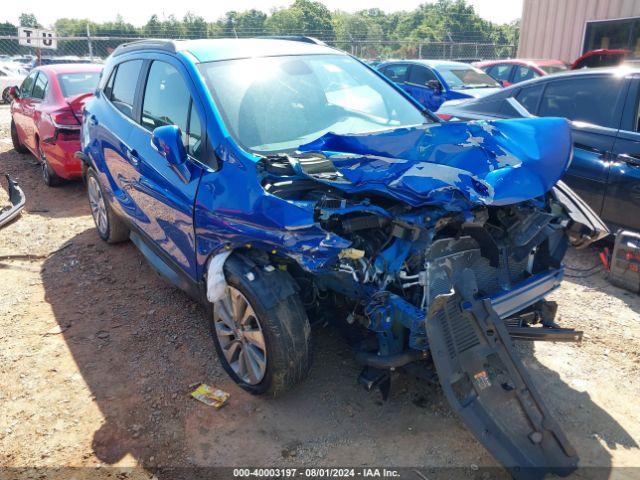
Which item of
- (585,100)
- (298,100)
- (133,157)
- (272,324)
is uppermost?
(298,100)

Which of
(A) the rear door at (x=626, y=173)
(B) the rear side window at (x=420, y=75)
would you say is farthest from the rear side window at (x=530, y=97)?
(B) the rear side window at (x=420, y=75)

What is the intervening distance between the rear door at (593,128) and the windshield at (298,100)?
174cm

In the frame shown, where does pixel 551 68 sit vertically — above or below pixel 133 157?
above

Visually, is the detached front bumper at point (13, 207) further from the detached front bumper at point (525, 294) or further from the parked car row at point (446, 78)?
the parked car row at point (446, 78)

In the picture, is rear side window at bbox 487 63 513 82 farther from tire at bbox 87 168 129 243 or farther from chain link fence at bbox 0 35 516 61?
tire at bbox 87 168 129 243

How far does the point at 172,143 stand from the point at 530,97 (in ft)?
13.4

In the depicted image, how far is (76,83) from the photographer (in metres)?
7.73

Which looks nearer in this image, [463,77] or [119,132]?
[119,132]

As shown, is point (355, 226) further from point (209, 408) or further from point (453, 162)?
point (209, 408)

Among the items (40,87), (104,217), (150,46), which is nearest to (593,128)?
(150,46)

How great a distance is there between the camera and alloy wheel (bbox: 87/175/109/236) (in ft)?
17.6

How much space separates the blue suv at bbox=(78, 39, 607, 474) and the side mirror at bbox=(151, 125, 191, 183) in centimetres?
1

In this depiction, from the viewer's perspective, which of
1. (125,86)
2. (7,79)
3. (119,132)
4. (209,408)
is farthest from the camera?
(7,79)

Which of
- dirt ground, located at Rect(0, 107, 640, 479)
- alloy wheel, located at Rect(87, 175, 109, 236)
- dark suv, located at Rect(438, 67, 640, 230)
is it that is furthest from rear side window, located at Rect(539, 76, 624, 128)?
alloy wheel, located at Rect(87, 175, 109, 236)
